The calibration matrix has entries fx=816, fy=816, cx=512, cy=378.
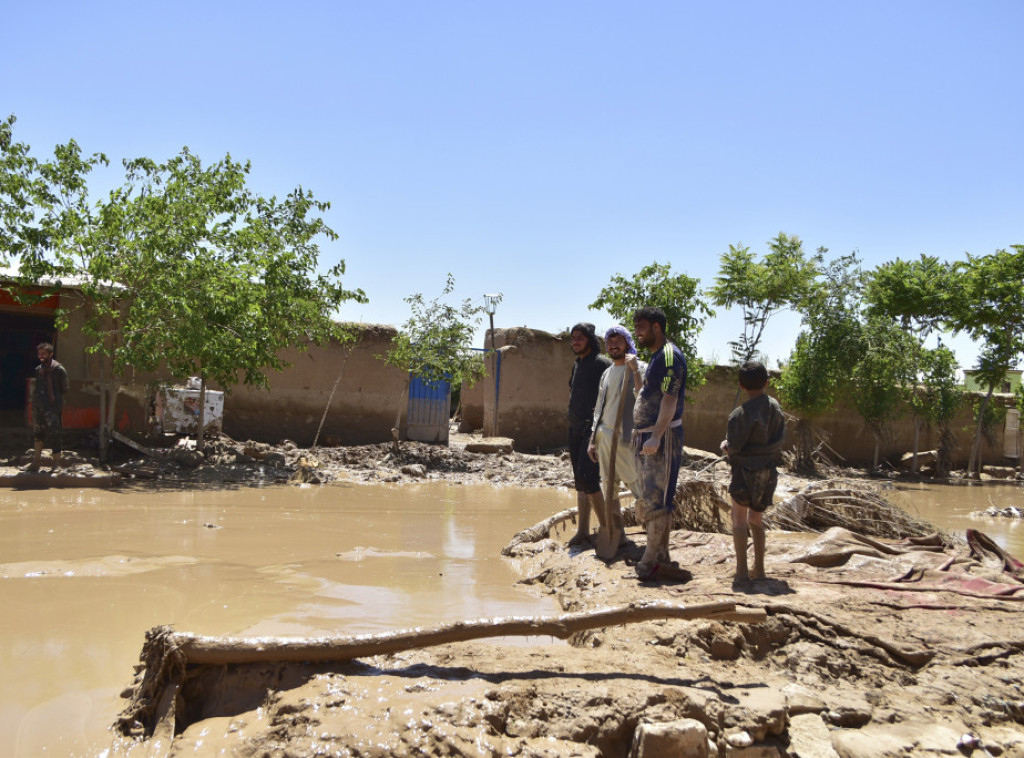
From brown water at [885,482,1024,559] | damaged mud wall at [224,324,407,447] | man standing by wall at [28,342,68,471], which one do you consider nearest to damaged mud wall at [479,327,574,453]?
damaged mud wall at [224,324,407,447]

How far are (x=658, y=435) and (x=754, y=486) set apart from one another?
598mm

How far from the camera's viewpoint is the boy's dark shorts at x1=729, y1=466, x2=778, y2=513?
456 centimetres

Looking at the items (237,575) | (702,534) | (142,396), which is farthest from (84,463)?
(702,534)

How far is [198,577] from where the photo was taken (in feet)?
16.6

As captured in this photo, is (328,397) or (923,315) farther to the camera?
(923,315)

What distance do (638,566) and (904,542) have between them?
233 centimetres

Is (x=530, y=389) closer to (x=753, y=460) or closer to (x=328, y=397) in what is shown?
(x=328, y=397)

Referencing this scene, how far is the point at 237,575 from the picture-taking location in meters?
5.17

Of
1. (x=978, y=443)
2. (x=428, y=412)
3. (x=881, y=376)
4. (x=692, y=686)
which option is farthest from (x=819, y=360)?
(x=692, y=686)

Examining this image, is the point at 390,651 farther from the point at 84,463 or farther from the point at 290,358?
the point at 290,358

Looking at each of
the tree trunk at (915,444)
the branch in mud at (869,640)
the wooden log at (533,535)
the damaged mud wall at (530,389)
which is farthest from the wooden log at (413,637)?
the tree trunk at (915,444)

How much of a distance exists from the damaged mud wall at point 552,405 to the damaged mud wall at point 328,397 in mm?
2130

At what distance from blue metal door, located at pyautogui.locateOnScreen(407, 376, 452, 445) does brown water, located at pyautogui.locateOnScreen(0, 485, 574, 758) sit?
19.9 ft

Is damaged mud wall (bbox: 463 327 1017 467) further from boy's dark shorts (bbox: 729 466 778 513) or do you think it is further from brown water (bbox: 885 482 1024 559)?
boy's dark shorts (bbox: 729 466 778 513)
